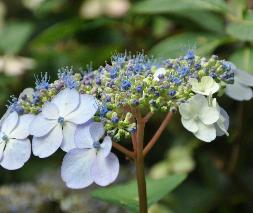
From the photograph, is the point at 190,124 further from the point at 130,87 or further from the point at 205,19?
the point at 205,19

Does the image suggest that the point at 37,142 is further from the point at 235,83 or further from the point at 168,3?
the point at 168,3

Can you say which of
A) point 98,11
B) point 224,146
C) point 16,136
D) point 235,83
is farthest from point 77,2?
point 16,136

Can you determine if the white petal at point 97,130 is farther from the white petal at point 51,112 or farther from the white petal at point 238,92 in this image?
the white petal at point 238,92

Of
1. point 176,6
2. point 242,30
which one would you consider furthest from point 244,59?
point 176,6

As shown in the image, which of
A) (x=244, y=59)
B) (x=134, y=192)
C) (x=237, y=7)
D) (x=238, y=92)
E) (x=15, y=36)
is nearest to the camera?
(x=238, y=92)

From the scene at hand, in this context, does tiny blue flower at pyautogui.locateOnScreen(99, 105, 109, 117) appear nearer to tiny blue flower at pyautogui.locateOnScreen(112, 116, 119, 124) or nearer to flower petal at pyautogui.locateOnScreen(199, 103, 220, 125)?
tiny blue flower at pyautogui.locateOnScreen(112, 116, 119, 124)

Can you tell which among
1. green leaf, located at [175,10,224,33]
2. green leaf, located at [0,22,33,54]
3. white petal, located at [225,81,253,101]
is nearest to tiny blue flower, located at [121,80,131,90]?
white petal, located at [225,81,253,101]
